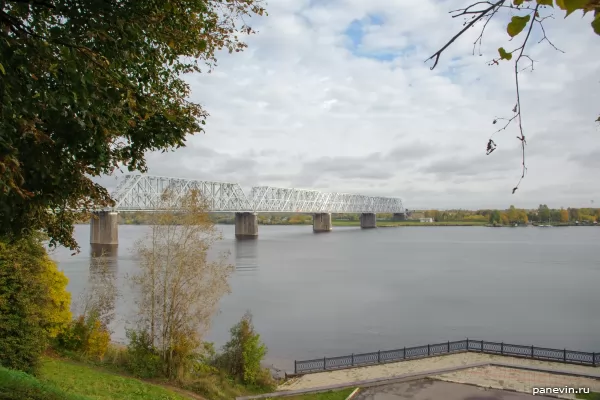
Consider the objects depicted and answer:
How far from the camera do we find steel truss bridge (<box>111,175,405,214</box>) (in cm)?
7681

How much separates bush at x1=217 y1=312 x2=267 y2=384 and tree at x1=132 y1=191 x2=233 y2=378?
108cm

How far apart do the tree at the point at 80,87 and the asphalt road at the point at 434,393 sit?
9.24 meters

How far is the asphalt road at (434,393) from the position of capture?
11.7 meters

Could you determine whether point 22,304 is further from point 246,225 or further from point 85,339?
point 246,225

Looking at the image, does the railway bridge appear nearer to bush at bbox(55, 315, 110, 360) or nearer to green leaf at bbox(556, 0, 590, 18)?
bush at bbox(55, 315, 110, 360)

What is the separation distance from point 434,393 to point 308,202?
356ft

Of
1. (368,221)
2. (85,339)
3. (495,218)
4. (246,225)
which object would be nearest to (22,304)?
(85,339)

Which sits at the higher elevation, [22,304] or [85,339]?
[22,304]

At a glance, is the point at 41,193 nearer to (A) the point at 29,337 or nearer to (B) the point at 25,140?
(B) the point at 25,140

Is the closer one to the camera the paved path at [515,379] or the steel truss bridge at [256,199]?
the paved path at [515,379]

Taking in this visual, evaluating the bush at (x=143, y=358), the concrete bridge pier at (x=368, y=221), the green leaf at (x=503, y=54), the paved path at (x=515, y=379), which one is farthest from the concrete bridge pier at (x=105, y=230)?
the concrete bridge pier at (x=368, y=221)

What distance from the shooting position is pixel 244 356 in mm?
14008

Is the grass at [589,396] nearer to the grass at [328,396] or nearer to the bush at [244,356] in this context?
the grass at [328,396]

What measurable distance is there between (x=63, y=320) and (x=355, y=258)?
4092cm
